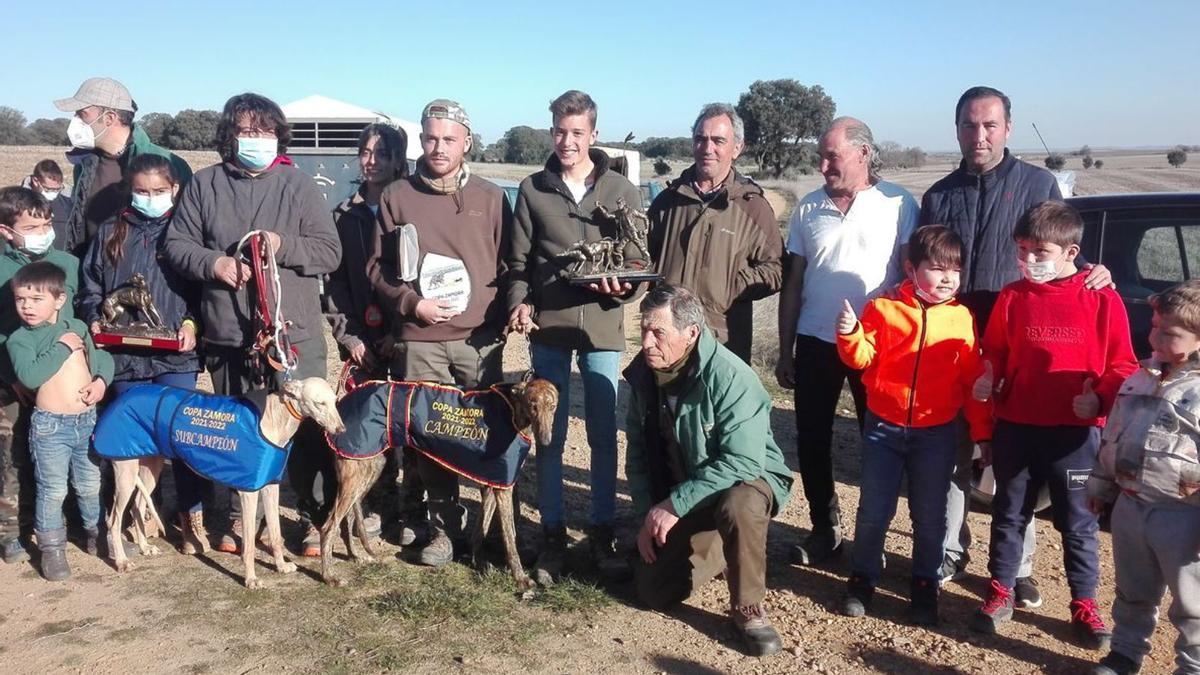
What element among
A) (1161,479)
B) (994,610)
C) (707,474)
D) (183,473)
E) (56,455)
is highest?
(1161,479)

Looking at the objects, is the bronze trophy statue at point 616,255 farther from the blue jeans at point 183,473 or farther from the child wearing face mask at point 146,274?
the blue jeans at point 183,473

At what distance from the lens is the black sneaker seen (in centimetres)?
429

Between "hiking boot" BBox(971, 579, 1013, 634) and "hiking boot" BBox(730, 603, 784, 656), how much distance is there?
87 centimetres

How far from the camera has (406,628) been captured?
381 centimetres

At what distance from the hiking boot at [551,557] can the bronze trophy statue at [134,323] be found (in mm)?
1999

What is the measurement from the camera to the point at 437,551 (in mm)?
4434

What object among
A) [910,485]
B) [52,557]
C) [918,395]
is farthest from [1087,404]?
[52,557]

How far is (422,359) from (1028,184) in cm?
284

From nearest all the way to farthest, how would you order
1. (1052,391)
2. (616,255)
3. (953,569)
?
(1052,391) → (616,255) → (953,569)

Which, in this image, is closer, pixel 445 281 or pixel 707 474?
pixel 707 474

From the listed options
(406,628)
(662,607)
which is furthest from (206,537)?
(662,607)

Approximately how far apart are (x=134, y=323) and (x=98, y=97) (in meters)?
1.28

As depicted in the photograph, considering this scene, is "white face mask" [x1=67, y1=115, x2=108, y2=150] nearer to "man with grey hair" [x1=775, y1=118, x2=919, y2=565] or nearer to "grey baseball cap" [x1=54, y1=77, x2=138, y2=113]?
"grey baseball cap" [x1=54, y1=77, x2=138, y2=113]

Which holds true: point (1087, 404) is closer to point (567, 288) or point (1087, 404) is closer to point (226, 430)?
point (567, 288)
